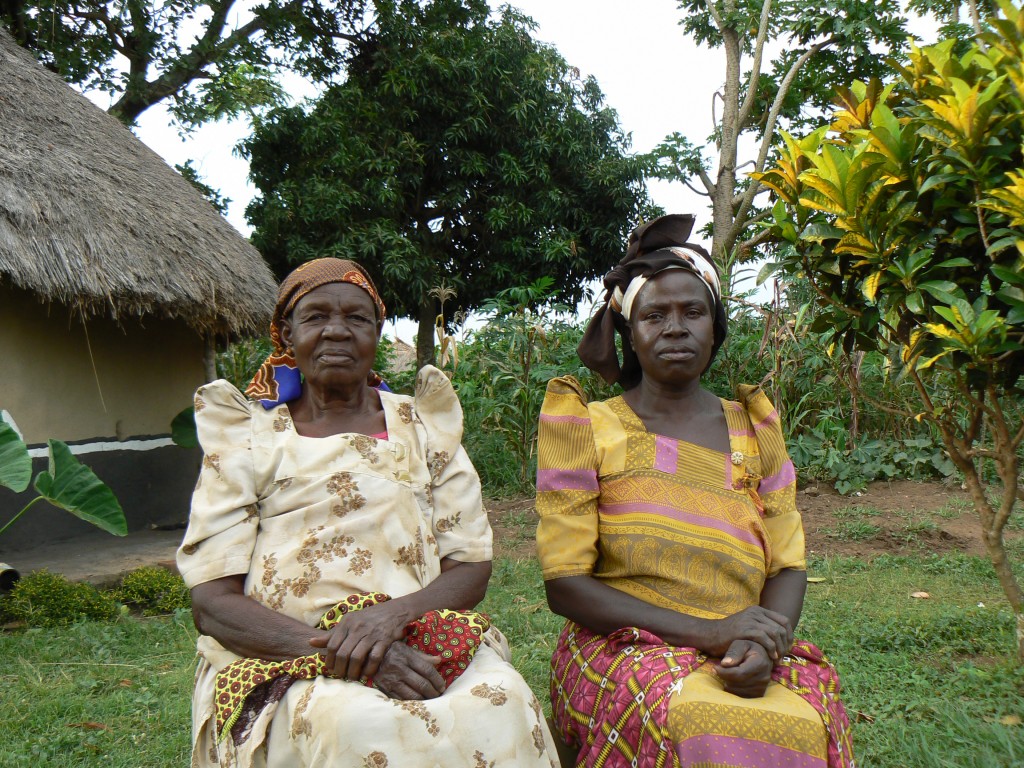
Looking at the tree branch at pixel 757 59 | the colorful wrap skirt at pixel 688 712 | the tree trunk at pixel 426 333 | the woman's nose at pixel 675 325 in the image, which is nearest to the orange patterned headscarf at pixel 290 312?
the woman's nose at pixel 675 325

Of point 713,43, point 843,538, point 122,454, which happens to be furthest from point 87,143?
point 713,43

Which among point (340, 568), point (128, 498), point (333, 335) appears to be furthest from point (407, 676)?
point (128, 498)

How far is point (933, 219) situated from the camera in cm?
264

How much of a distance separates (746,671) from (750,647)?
0.22 ft

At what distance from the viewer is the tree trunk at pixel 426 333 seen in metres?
12.5

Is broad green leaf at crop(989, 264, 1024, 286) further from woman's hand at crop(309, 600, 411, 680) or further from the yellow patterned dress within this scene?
woman's hand at crop(309, 600, 411, 680)

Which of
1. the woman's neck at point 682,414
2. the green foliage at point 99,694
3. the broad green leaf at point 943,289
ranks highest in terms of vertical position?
the broad green leaf at point 943,289

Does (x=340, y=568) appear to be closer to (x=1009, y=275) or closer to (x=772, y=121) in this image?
(x=1009, y=275)

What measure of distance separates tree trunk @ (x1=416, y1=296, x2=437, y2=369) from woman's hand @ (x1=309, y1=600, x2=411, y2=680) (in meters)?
10.5

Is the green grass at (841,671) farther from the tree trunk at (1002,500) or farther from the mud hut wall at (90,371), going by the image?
the mud hut wall at (90,371)

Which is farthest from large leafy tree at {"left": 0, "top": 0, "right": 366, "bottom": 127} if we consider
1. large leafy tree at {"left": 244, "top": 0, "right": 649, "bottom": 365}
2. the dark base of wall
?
the dark base of wall

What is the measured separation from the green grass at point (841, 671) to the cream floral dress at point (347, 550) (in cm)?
125

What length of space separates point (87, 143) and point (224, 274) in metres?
1.43

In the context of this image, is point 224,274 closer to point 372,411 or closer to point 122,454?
point 122,454
